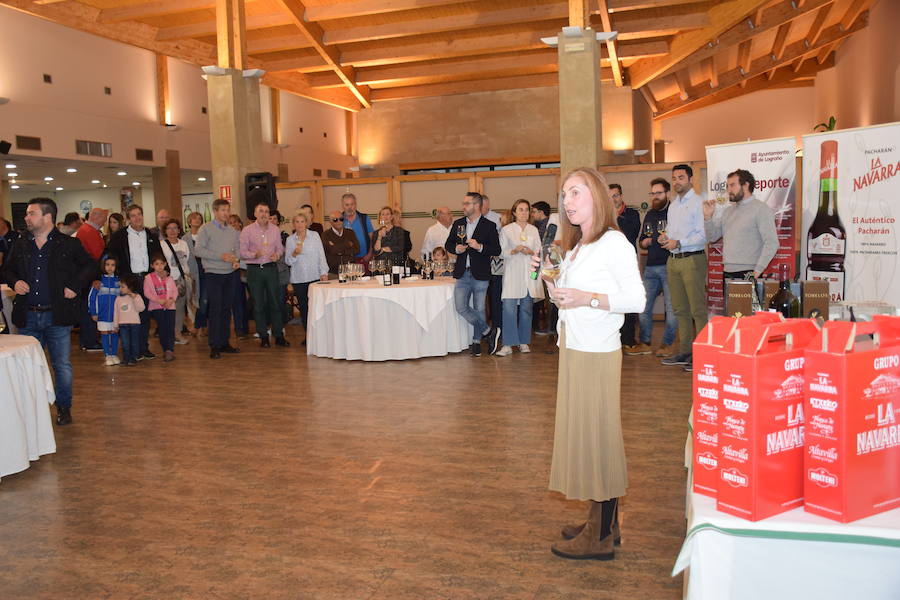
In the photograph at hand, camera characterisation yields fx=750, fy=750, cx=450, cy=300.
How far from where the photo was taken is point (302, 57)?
15586mm

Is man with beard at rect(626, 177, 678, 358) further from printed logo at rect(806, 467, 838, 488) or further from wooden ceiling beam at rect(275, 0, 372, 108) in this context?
wooden ceiling beam at rect(275, 0, 372, 108)

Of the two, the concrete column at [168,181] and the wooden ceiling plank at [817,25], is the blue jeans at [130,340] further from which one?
the wooden ceiling plank at [817,25]

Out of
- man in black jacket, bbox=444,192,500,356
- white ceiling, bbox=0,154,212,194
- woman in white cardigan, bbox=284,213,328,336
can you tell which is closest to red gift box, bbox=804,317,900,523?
man in black jacket, bbox=444,192,500,356

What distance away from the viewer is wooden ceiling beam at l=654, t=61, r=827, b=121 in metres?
22.7

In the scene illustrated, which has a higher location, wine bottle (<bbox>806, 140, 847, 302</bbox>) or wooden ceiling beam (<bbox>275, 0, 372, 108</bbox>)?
wooden ceiling beam (<bbox>275, 0, 372, 108</bbox>)

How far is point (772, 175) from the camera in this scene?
6.09 metres

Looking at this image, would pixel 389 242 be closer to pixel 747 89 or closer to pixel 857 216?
pixel 857 216

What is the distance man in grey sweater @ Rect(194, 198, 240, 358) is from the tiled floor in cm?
169

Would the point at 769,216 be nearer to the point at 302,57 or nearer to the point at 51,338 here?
the point at 51,338

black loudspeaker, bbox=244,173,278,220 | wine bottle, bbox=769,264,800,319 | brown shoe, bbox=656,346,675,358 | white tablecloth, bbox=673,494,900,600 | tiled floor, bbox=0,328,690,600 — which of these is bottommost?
tiled floor, bbox=0,328,690,600

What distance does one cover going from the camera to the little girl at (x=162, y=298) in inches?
302

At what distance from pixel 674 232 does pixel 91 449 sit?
15.4 ft

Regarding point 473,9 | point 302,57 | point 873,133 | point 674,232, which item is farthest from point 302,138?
point 873,133

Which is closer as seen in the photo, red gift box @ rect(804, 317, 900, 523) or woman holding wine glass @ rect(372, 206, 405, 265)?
red gift box @ rect(804, 317, 900, 523)
